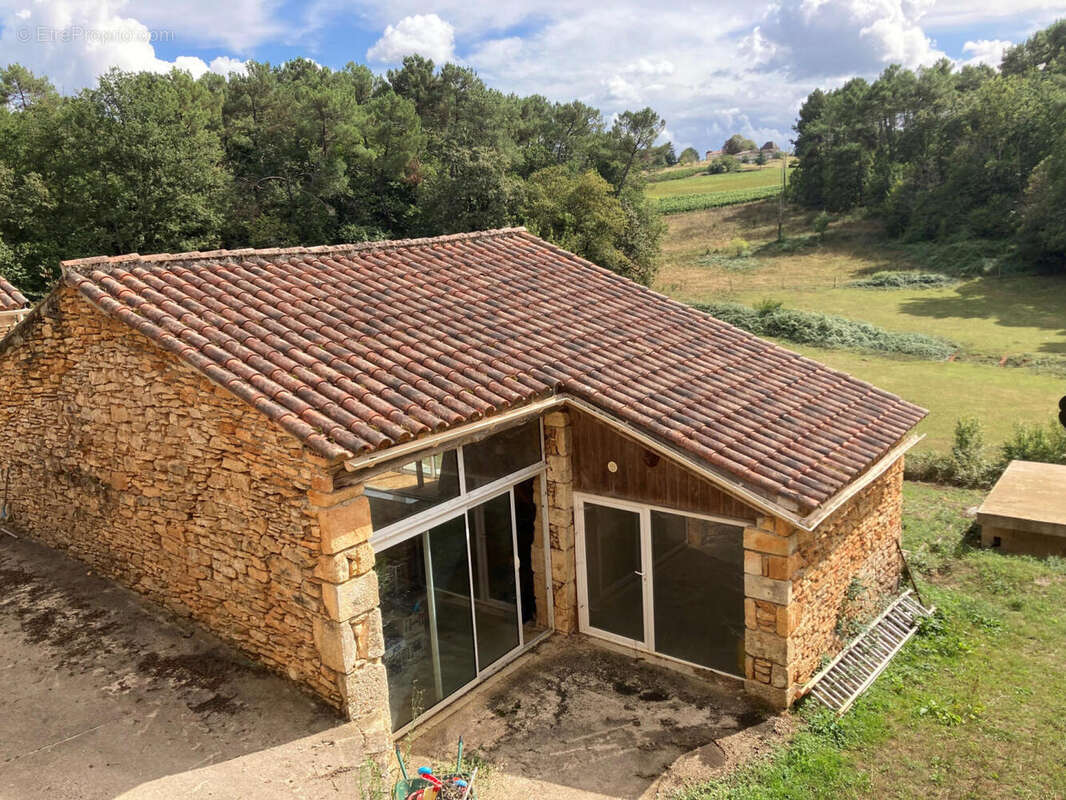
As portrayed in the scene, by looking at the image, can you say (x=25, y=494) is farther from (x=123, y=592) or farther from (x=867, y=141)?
(x=867, y=141)

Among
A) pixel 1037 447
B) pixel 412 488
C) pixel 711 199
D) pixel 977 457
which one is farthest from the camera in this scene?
pixel 711 199

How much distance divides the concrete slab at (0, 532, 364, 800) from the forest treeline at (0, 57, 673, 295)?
28.0 metres

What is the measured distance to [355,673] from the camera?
21.9ft

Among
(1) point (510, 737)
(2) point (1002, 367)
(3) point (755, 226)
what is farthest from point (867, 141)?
(1) point (510, 737)

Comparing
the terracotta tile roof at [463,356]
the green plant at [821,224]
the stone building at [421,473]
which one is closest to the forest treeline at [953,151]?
the green plant at [821,224]

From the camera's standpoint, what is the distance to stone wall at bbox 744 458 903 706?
7.78 metres

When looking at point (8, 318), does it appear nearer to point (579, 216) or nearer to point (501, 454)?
point (501, 454)

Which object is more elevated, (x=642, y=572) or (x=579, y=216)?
(x=579, y=216)

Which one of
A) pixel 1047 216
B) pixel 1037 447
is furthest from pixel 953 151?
pixel 1037 447

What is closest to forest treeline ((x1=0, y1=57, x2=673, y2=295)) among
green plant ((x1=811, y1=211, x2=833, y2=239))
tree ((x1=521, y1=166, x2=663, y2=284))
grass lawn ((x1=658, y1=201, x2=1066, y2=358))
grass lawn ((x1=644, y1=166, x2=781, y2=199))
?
tree ((x1=521, y1=166, x2=663, y2=284))

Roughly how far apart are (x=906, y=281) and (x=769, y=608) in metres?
48.4

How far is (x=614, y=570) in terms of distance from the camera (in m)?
9.13

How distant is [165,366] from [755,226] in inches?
2717

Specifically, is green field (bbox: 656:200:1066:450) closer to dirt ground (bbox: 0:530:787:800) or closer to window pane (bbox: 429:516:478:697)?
dirt ground (bbox: 0:530:787:800)
